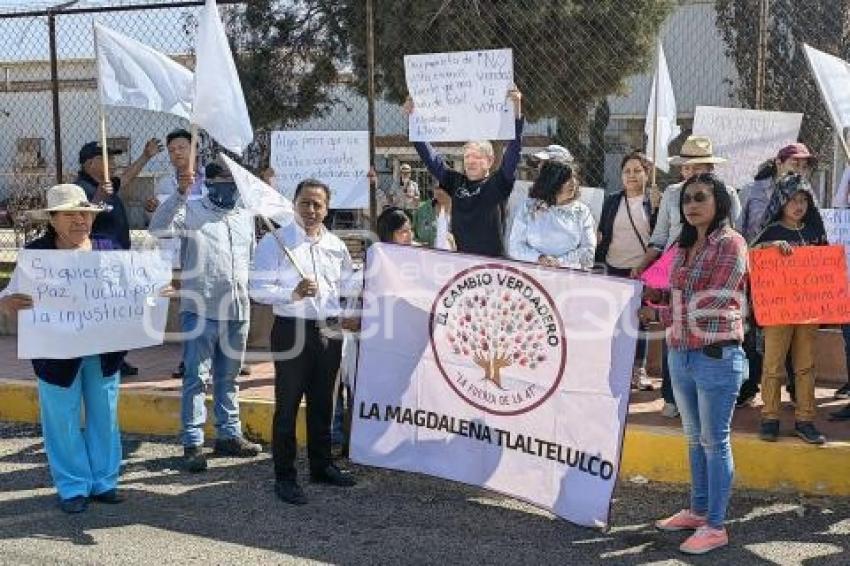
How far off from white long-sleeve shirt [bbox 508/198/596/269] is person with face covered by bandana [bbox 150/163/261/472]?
5.99 feet

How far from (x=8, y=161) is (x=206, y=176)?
18963 mm

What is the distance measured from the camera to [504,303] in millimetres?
5219

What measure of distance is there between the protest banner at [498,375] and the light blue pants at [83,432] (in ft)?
4.61

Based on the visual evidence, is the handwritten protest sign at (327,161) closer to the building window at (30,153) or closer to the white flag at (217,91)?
the white flag at (217,91)

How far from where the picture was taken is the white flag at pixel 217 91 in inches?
237

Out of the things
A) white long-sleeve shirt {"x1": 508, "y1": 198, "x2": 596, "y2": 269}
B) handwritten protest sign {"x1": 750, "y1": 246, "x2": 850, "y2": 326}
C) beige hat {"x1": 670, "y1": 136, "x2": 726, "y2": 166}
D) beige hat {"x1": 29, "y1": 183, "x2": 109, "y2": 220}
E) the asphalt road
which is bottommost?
the asphalt road

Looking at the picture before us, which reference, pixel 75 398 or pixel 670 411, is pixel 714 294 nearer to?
pixel 670 411

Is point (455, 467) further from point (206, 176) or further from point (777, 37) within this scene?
point (777, 37)

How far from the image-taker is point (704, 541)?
466 cm

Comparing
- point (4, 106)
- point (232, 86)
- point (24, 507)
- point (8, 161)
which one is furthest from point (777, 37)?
point (8, 161)

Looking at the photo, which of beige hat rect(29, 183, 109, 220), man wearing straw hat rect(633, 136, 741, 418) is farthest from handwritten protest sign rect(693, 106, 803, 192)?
beige hat rect(29, 183, 109, 220)

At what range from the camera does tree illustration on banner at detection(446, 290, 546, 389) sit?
5164mm

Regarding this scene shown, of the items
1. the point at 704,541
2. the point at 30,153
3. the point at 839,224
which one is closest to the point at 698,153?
the point at 839,224

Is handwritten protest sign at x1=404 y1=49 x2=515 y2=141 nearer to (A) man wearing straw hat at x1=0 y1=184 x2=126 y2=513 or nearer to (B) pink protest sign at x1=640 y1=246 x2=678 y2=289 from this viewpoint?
(B) pink protest sign at x1=640 y1=246 x2=678 y2=289
